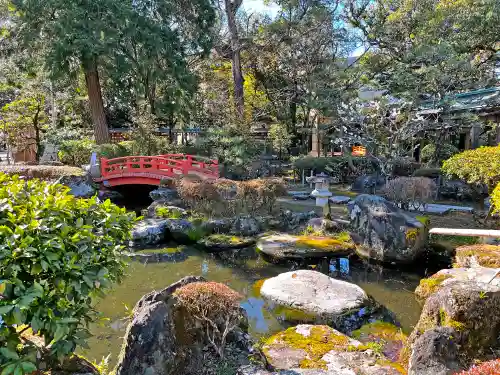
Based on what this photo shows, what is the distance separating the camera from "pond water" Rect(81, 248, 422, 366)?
674cm

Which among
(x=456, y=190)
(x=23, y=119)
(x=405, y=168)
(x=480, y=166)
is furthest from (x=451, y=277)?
(x=23, y=119)

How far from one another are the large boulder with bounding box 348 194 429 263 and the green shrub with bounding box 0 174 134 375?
7.57 meters

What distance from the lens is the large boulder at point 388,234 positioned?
935 centimetres

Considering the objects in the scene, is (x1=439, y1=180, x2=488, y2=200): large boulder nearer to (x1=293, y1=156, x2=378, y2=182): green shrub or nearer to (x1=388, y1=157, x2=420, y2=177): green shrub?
(x1=388, y1=157, x2=420, y2=177): green shrub

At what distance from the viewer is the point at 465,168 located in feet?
31.6

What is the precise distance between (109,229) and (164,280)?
6180 millimetres

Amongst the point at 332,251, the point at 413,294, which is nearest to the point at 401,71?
the point at 332,251

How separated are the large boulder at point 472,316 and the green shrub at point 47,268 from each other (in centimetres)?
383

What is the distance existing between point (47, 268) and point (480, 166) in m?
9.51

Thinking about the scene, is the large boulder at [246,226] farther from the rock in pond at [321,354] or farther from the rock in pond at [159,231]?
the rock in pond at [321,354]

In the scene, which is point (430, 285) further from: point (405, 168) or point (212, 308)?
point (405, 168)

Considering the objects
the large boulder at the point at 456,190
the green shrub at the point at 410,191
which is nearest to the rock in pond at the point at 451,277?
the green shrub at the point at 410,191

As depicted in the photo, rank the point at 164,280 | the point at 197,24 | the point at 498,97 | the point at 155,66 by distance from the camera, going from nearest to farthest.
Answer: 1. the point at 164,280
2. the point at 498,97
3. the point at 155,66
4. the point at 197,24

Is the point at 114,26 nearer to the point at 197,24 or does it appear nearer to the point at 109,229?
the point at 197,24
